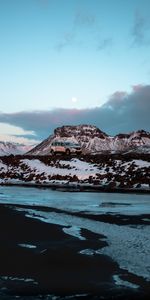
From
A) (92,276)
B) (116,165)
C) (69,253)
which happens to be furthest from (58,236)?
(116,165)

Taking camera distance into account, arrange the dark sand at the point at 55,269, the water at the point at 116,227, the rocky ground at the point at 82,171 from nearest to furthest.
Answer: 1. the dark sand at the point at 55,269
2. the water at the point at 116,227
3. the rocky ground at the point at 82,171

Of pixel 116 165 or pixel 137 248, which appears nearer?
pixel 137 248

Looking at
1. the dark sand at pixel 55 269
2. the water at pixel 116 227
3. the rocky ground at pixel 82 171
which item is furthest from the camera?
the rocky ground at pixel 82 171

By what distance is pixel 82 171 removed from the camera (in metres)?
41.7

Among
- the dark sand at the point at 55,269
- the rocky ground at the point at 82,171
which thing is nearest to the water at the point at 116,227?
the dark sand at the point at 55,269

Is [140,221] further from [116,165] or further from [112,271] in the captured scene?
[116,165]

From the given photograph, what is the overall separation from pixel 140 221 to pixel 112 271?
6930 millimetres

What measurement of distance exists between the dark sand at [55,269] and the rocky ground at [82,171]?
791 inches

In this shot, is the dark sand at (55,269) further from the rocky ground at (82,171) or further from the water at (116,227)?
the rocky ground at (82,171)

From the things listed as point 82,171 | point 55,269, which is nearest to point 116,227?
point 55,269

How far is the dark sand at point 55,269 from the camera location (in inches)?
260

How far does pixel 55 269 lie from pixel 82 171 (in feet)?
110

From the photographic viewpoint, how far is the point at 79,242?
35.3 feet

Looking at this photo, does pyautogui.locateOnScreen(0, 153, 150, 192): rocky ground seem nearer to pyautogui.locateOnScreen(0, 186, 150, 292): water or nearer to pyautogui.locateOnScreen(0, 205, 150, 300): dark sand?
pyautogui.locateOnScreen(0, 186, 150, 292): water
